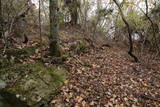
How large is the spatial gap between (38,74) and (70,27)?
709cm

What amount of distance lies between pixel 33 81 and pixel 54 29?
1989 mm

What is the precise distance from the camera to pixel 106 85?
448 cm

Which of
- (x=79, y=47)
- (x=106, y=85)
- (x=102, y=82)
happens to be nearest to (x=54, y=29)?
(x=79, y=47)

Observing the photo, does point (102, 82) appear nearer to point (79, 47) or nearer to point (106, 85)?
point (106, 85)

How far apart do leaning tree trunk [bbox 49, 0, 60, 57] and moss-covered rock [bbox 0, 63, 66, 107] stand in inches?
31.6

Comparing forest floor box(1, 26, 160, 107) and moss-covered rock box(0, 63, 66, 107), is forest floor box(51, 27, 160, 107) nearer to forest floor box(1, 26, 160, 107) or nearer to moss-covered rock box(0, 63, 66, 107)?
forest floor box(1, 26, 160, 107)

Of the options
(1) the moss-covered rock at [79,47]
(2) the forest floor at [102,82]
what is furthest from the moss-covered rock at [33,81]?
(1) the moss-covered rock at [79,47]

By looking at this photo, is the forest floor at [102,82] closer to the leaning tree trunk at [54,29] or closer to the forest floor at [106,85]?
the forest floor at [106,85]

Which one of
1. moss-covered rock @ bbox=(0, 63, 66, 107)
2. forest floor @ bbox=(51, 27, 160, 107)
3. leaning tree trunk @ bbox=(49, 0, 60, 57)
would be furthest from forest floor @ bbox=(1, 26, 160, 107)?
leaning tree trunk @ bbox=(49, 0, 60, 57)

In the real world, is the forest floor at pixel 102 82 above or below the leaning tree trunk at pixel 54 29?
below

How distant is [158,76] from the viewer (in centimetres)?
593

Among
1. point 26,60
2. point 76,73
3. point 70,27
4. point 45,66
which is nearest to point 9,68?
point 26,60

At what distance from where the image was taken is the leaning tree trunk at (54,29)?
194 inches

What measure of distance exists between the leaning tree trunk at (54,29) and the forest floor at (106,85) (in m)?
0.61
